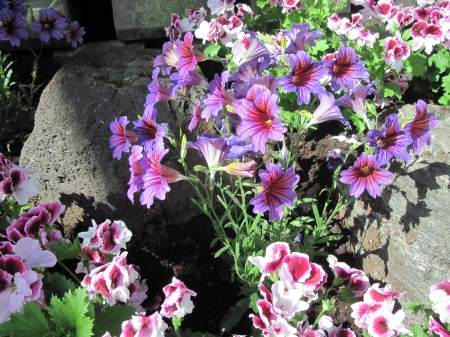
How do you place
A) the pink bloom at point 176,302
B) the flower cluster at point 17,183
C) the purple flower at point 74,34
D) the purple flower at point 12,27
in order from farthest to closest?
the purple flower at point 74,34 → the purple flower at point 12,27 → the flower cluster at point 17,183 → the pink bloom at point 176,302

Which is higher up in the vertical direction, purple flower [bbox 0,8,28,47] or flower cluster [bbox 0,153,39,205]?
purple flower [bbox 0,8,28,47]

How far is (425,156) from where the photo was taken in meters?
2.13

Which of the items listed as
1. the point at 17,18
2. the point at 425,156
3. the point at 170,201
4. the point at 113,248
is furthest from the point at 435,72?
the point at 17,18

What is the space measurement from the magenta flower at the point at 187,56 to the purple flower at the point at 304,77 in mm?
325

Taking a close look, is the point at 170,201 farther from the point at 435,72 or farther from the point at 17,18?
the point at 435,72

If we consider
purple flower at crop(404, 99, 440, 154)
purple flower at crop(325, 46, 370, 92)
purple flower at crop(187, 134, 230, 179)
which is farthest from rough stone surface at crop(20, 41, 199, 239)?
purple flower at crop(404, 99, 440, 154)

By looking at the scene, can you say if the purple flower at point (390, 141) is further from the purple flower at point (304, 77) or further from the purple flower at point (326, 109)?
the purple flower at point (304, 77)

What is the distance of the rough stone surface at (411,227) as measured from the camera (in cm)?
196

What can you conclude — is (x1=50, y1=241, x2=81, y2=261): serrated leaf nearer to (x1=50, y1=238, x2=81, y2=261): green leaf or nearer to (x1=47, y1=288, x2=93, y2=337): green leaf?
(x1=50, y1=238, x2=81, y2=261): green leaf

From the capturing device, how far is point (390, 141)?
60.8 inches

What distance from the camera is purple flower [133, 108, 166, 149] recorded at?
160 centimetres

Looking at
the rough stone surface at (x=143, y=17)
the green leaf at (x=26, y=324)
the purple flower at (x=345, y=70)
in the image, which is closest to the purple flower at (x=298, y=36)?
the purple flower at (x=345, y=70)

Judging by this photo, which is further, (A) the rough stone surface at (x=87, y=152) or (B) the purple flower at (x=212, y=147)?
(A) the rough stone surface at (x=87, y=152)

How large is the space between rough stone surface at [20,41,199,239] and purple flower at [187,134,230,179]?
73 centimetres
